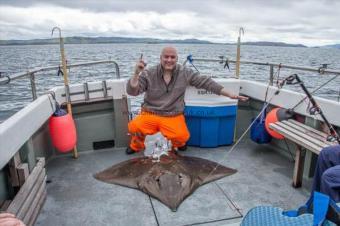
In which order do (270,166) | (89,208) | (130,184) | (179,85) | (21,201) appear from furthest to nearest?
(179,85)
(270,166)
(130,184)
(89,208)
(21,201)

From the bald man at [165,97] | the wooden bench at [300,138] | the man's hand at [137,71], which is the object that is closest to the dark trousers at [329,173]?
the wooden bench at [300,138]

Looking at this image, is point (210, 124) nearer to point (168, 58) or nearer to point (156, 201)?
point (168, 58)

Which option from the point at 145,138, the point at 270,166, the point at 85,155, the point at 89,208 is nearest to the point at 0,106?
the point at 85,155

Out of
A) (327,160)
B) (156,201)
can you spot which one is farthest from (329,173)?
(156,201)

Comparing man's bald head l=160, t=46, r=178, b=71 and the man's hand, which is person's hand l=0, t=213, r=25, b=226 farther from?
man's bald head l=160, t=46, r=178, b=71

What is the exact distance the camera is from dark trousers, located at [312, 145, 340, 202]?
1.98 meters

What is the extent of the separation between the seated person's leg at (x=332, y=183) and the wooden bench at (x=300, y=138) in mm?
820

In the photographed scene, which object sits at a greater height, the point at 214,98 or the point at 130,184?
the point at 214,98

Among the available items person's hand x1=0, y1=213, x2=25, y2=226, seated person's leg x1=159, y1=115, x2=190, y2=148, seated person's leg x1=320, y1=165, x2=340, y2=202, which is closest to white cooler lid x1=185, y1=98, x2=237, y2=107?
seated person's leg x1=159, y1=115, x2=190, y2=148

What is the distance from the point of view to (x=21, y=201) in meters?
2.37

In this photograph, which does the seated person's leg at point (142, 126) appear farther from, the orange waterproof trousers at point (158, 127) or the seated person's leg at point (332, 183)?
the seated person's leg at point (332, 183)

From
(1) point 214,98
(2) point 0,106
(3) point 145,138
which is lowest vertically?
(2) point 0,106

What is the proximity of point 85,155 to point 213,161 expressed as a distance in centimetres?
189

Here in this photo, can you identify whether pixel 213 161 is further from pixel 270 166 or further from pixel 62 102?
pixel 62 102
